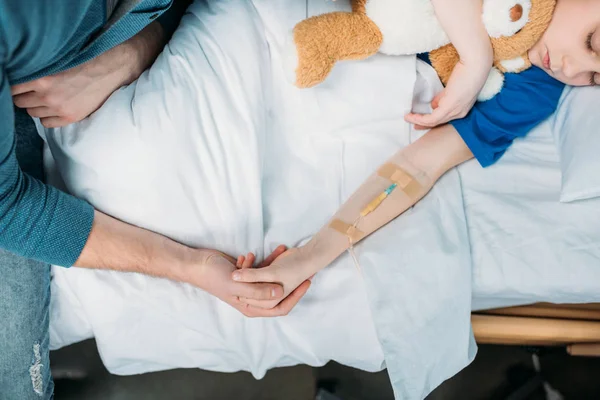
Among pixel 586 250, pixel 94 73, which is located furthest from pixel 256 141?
pixel 586 250

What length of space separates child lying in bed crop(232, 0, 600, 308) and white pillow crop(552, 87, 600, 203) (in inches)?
1.3

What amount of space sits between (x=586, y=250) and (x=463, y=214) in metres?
0.25

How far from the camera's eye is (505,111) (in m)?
1.12

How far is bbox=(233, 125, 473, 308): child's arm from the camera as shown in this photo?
3.26 ft

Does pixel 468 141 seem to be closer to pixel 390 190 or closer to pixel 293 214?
pixel 390 190

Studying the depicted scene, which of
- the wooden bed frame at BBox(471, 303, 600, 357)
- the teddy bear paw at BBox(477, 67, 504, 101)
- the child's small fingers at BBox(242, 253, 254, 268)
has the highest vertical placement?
the teddy bear paw at BBox(477, 67, 504, 101)

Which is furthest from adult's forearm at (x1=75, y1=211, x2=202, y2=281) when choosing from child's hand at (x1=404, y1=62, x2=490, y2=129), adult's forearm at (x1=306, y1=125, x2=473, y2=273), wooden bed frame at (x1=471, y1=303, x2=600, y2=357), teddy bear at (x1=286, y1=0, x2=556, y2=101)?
wooden bed frame at (x1=471, y1=303, x2=600, y2=357)

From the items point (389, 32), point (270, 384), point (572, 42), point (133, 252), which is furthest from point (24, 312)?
point (572, 42)

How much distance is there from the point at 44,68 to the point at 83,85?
12cm

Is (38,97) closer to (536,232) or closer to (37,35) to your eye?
(37,35)

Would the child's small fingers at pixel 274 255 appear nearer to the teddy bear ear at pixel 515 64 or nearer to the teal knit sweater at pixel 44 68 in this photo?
the teal knit sweater at pixel 44 68

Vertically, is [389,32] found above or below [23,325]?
above

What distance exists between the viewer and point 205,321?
42.2 inches

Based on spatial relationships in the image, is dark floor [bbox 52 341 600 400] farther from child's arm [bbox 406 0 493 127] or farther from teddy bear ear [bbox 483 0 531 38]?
teddy bear ear [bbox 483 0 531 38]
